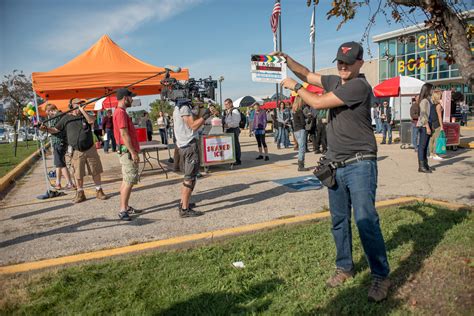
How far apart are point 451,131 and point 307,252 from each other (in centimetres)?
997

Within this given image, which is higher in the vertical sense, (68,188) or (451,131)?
(451,131)

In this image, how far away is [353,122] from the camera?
9.05 ft

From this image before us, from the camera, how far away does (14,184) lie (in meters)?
9.11

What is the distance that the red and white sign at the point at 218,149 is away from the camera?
9.04 metres

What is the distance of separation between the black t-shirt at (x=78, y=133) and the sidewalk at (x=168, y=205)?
1049 millimetres

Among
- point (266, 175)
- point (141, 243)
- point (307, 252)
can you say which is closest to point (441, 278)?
point (307, 252)

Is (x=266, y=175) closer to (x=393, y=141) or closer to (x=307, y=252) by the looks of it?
(x=307, y=252)

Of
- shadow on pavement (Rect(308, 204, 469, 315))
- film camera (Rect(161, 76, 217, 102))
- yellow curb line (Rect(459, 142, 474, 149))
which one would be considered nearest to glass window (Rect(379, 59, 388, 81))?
yellow curb line (Rect(459, 142, 474, 149))

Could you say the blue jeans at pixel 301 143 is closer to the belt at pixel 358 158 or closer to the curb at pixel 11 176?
the belt at pixel 358 158

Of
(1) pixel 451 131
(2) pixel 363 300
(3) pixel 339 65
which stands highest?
(3) pixel 339 65

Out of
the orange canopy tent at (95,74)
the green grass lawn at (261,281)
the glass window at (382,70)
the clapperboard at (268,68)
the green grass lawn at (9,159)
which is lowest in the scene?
the green grass lawn at (261,281)

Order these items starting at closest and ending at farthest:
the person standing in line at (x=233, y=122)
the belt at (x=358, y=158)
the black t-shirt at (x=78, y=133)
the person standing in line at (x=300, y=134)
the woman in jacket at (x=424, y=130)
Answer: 1. the belt at (x=358, y=158)
2. the black t-shirt at (x=78, y=133)
3. the woman in jacket at (x=424, y=130)
4. the person standing in line at (x=300, y=134)
5. the person standing in line at (x=233, y=122)

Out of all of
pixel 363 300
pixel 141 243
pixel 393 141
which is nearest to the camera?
pixel 363 300

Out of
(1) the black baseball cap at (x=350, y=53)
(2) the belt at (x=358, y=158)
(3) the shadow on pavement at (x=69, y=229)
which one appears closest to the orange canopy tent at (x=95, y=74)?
(3) the shadow on pavement at (x=69, y=229)
